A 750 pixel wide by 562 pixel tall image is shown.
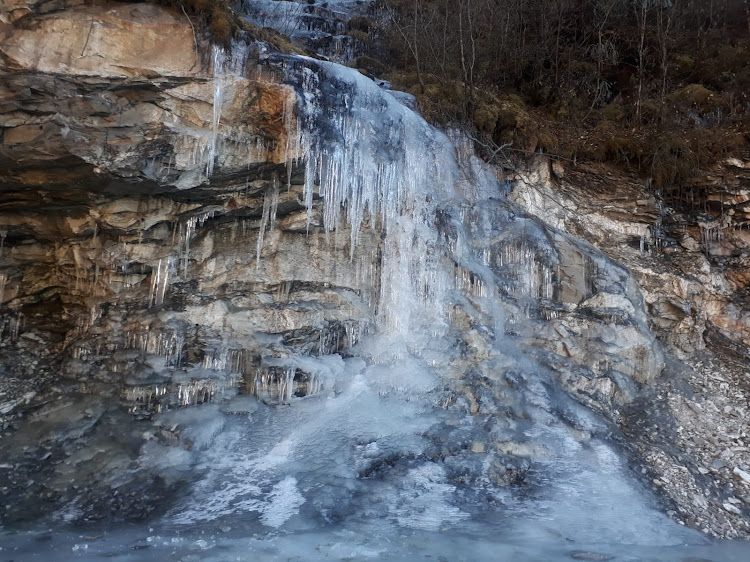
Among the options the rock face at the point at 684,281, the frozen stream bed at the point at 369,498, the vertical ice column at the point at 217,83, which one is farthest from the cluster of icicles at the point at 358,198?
the rock face at the point at 684,281

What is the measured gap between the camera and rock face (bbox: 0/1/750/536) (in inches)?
260

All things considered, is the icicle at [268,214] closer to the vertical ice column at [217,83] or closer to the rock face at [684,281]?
the vertical ice column at [217,83]

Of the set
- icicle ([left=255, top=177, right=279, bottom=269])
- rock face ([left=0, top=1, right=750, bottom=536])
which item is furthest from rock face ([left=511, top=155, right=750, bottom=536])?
icicle ([left=255, top=177, right=279, bottom=269])

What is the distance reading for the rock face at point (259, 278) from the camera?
6.60 meters

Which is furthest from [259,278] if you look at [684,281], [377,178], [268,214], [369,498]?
[684,281]

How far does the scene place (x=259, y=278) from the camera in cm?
866

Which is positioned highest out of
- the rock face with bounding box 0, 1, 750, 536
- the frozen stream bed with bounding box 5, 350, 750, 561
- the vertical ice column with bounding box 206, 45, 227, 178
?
the vertical ice column with bounding box 206, 45, 227, 178

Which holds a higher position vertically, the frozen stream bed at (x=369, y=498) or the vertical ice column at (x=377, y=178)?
the vertical ice column at (x=377, y=178)

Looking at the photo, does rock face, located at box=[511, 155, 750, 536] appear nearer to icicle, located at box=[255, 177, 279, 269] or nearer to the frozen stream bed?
the frozen stream bed

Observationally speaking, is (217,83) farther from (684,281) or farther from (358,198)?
(684,281)

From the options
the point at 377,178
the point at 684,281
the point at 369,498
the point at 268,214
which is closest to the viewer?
the point at 369,498

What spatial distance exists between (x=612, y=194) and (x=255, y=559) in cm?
915

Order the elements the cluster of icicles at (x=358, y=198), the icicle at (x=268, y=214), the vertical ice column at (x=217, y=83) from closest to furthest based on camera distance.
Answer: the vertical ice column at (x=217, y=83) → the cluster of icicles at (x=358, y=198) → the icicle at (x=268, y=214)

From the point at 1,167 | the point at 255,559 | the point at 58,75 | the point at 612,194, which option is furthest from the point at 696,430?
the point at 1,167
